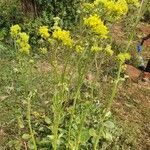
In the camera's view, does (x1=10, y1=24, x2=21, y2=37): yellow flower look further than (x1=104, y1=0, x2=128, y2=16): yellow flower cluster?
Yes

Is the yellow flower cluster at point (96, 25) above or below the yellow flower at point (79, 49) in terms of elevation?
above

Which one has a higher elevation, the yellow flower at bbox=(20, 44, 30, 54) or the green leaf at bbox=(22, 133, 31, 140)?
the yellow flower at bbox=(20, 44, 30, 54)

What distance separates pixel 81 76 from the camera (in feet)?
12.5

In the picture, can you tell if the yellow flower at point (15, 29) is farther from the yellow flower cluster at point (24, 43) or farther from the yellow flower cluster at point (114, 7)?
the yellow flower cluster at point (114, 7)

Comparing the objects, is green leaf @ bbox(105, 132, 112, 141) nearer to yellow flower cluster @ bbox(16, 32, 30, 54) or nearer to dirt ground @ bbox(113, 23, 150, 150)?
dirt ground @ bbox(113, 23, 150, 150)

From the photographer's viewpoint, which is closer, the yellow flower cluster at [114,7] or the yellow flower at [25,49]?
the yellow flower cluster at [114,7]

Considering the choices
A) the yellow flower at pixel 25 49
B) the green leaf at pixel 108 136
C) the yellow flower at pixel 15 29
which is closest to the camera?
the yellow flower at pixel 25 49

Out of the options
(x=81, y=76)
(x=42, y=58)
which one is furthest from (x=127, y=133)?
(x=81, y=76)

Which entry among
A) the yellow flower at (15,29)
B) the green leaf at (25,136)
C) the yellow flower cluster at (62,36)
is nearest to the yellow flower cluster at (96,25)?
the yellow flower cluster at (62,36)

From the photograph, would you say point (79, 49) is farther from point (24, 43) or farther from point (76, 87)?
point (76, 87)

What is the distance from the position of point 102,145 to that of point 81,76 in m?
2.25

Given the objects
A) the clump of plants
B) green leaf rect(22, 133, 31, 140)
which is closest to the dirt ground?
the clump of plants

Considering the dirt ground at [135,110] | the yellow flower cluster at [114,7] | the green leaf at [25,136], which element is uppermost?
the yellow flower cluster at [114,7]

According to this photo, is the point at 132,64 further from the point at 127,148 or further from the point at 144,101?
the point at 127,148
